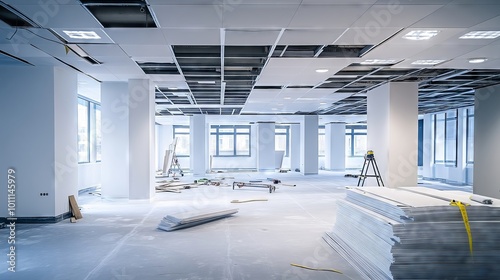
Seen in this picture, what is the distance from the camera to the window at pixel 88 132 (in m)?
11.1

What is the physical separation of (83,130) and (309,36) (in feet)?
31.1

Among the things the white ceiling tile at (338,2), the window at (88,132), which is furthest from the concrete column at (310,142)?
the white ceiling tile at (338,2)

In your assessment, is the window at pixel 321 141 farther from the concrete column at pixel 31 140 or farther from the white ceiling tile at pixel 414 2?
the white ceiling tile at pixel 414 2

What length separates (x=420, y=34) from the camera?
16.5 ft

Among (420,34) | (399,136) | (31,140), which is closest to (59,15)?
(31,140)

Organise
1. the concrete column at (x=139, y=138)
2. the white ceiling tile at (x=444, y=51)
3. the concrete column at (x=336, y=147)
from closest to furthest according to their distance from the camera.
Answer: the white ceiling tile at (x=444, y=51) → the concrete column at (x=139, y=138) → the concrete column at (x=336, y=147)

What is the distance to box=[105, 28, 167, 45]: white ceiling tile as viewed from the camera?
464 centimetres

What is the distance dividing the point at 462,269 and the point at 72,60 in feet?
22.7

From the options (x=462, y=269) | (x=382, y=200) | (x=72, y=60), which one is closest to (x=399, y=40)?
(x=382, y=200)

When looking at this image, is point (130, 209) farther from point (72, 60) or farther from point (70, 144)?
point (72, 60)

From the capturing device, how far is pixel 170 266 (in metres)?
3.99

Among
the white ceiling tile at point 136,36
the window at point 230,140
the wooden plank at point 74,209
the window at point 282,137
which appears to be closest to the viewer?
the white ceiling tile at point 136,36

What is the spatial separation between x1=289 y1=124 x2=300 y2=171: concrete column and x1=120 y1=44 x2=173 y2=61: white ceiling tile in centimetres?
1571

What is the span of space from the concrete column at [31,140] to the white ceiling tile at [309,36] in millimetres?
4681
